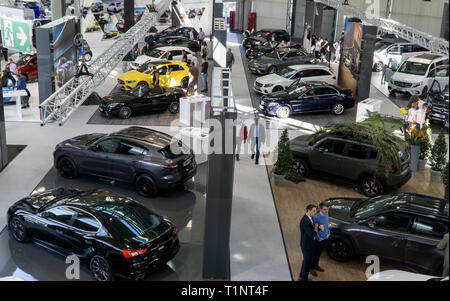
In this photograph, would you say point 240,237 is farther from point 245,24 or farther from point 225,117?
point 245,24

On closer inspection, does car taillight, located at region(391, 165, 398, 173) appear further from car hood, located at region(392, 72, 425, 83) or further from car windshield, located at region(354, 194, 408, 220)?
car hood, located at region(392, 72, 425, 83)

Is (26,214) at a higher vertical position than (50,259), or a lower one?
higher

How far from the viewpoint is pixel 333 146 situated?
543 inches

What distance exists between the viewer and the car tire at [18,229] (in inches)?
413

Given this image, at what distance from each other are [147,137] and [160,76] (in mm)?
10248

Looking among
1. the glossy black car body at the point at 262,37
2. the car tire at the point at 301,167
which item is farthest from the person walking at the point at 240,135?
the glossy black car body at the point at 262,37

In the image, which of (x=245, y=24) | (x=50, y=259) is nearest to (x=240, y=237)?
(x=50, y=259)

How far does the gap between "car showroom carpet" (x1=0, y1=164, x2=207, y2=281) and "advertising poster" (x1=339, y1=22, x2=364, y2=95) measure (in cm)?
1100

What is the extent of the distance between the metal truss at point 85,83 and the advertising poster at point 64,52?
0.60 m

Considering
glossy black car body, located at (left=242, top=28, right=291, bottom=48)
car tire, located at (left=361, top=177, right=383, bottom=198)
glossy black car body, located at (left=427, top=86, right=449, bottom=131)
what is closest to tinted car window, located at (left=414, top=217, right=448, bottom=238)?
car tire, located at (left=361, top=177, right=383, bottom=198)

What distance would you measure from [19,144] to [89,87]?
11.4 ft

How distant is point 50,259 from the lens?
10070 mm

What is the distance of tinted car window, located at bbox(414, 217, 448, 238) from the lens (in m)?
9.45

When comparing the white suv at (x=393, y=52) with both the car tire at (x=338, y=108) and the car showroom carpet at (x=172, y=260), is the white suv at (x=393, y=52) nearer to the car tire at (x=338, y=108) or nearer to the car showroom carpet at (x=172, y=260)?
the car tire at (x=338, y=108)
